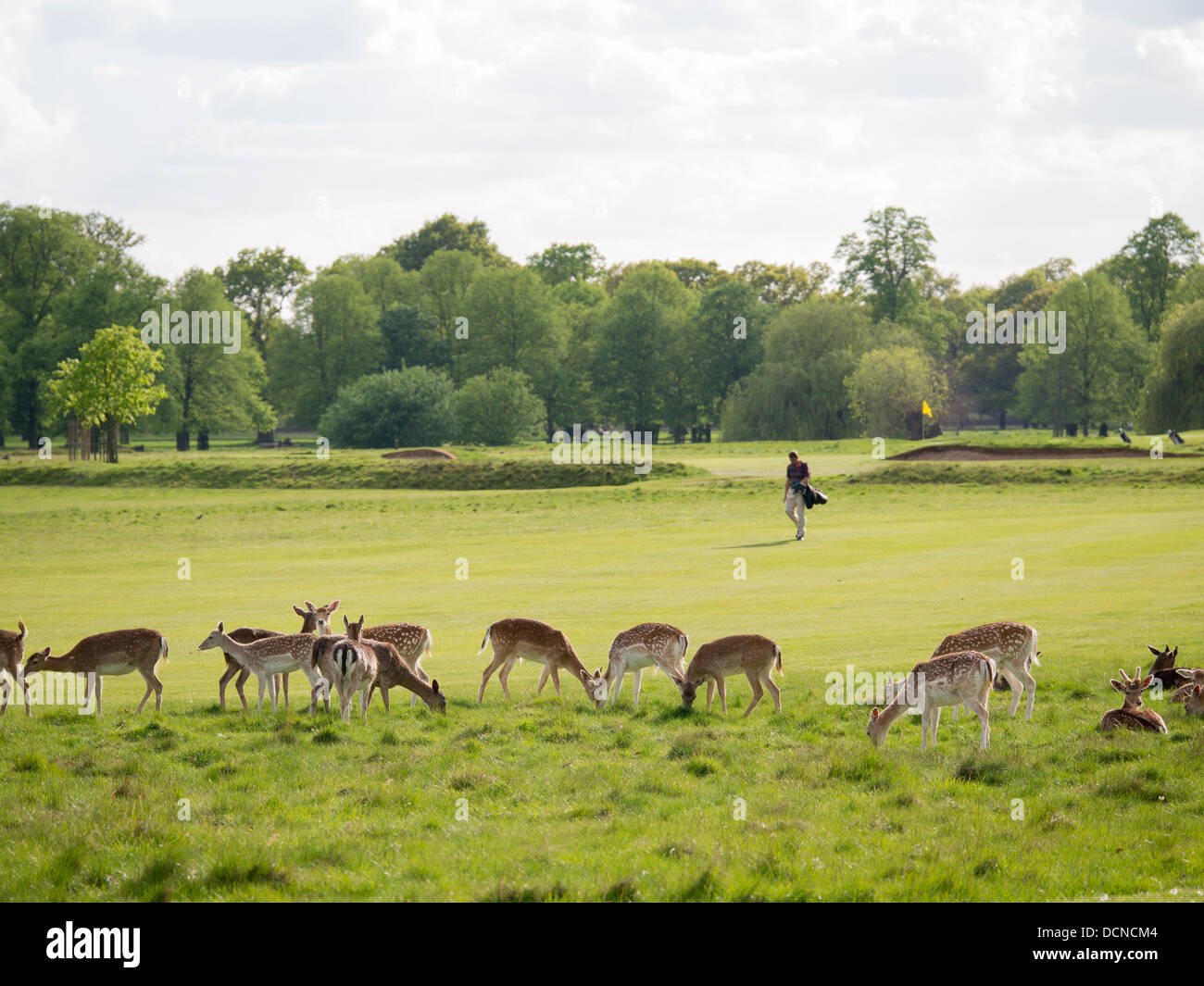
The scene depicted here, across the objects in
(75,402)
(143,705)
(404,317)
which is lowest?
(143,705)

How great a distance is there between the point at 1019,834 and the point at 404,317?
115 m

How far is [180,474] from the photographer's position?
7450cm

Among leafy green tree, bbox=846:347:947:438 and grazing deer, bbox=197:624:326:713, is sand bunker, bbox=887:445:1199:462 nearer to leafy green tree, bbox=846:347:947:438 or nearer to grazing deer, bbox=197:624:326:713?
leafy green tree, bbox=846:347:947:438

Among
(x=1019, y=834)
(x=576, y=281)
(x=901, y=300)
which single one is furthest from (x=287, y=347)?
(x=1019, y=834)

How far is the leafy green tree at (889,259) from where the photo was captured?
12375 centimetres

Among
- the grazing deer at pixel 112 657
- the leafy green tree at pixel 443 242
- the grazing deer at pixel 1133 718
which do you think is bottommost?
the grazing deer at pixel 1133 718

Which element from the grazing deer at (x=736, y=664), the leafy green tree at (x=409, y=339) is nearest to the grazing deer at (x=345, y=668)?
the grazing deer at (x=736, y=664)

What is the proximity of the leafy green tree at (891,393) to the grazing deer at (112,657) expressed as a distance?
85.3 meters

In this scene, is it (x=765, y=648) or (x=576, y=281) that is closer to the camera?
(x=765, y=648)

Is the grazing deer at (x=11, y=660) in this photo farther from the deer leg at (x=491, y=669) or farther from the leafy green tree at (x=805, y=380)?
the leafy green tree at (x=805, y=380)

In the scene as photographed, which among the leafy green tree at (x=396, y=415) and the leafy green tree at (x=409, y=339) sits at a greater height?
the leafy green tree at (x=409, y=339)

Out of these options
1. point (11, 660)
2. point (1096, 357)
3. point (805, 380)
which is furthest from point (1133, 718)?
point (1096, 357)
